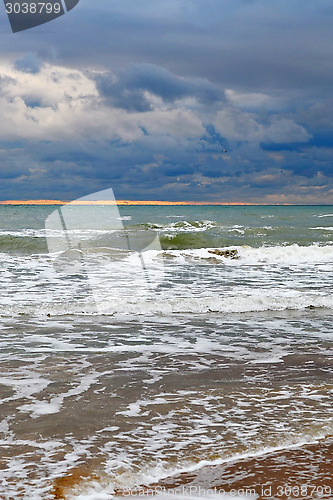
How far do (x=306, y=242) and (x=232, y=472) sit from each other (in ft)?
84.9

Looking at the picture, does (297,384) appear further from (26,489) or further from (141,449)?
(26,489)

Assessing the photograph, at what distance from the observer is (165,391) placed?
4660mm

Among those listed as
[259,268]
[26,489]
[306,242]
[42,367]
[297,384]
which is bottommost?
[306,242]

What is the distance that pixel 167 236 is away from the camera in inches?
1155

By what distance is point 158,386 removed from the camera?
4.82 meters

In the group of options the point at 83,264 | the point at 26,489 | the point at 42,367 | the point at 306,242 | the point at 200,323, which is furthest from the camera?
the point at 306,242

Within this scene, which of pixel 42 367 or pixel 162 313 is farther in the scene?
pixel 162 313

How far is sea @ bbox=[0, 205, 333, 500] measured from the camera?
3.02m

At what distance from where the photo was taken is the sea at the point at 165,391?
302 centimetres

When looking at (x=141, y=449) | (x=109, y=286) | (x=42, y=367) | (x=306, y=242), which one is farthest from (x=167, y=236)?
(x=141, y=449)

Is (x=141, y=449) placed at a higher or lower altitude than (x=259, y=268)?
higher

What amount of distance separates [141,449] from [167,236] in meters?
26.0

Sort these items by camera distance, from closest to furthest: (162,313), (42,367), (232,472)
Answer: (232,472) < (42,367) < (162,313)

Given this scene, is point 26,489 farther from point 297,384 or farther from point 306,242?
point 306,242
